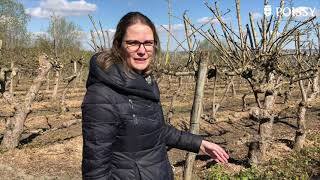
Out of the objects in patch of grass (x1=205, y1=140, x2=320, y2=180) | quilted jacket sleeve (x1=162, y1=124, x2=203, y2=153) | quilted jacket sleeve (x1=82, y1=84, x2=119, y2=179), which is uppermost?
quilted jacket sleeve (x1=82, y1=84, x2=119, y2=179)

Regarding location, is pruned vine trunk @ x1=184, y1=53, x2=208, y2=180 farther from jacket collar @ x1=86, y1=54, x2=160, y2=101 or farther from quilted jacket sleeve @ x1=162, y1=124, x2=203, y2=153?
jacket collar @ x1=86, y1=54, x2=160, y2=101

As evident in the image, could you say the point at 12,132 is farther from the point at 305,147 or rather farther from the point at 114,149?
the point at 114,149

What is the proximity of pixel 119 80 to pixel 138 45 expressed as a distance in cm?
25

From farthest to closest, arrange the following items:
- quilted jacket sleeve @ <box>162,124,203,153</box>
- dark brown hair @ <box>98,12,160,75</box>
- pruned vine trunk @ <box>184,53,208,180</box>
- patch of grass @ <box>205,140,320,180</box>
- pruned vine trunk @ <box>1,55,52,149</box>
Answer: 1. pruned vine trunk @ <box>1,55,52,149</box>
2. patch of grass @ <box>205,140,320,180</box>
3. pruned vine trunk @ <box>184,53,208,180</box>
4. quilted jacket sleeve @ <box>162,124,203,153</box>
5. dark brown hair @ <box>98,12,160,75</box>

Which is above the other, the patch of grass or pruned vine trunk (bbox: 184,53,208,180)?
pruned vine trunk (bbox: 184,53,208,180)

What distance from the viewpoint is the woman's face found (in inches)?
97.3

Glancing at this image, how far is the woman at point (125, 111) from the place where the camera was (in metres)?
2.28

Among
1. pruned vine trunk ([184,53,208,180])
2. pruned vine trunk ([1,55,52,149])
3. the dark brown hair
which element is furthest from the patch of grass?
the dark brown hair

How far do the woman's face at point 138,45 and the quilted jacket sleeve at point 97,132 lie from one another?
0.29 metres

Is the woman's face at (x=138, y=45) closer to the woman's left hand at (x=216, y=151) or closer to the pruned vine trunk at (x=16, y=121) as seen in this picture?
the woman's left hand at (x=216, y=151)

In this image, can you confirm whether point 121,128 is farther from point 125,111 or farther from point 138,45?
point 138,45

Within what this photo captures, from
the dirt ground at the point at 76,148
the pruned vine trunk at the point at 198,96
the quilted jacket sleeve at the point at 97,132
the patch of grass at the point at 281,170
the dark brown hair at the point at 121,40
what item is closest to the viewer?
the quilted jacket sleeve at the point at 97,132

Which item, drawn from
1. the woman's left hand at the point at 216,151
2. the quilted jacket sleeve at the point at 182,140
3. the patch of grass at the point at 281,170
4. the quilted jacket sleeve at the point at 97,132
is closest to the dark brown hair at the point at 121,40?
the quilted jacket sleeve at the point at 97,132

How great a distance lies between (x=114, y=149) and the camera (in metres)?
2.39
